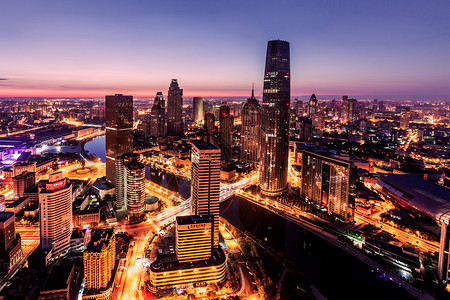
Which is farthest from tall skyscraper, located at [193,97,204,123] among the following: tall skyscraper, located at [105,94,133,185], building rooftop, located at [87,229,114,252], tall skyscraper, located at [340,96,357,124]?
building rooftop, located at [87,229,114,252]

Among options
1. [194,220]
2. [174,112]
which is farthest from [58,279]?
[174,112]

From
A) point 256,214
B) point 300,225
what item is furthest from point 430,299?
point 256,214

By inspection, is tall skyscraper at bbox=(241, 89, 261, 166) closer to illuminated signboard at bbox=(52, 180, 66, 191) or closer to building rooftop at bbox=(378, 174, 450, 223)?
building rooftop at bbox=(378, 174, 450, 223)

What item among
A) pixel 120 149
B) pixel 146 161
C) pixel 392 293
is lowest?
pixel 392 293

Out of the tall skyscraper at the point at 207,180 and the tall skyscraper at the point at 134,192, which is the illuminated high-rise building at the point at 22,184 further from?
the tall skyscraper at the point at 207,180

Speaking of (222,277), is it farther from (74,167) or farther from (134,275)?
(74,167)

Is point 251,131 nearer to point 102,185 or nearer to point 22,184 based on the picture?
point 102,185
